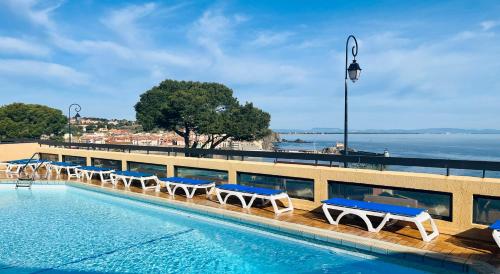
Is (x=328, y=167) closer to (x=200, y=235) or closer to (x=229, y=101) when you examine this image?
(x=200, y=235)

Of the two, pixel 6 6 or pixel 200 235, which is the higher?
pixel 6 6

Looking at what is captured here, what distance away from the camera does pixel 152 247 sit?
7.14 meters

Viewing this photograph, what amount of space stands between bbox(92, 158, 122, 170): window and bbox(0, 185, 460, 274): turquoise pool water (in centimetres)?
478

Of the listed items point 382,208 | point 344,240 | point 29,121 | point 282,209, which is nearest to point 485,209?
point 382,208

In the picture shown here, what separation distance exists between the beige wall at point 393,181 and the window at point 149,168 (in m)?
1.44

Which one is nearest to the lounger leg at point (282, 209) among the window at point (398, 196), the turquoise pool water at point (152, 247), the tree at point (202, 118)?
the turquoise pool water at point (152, 247)

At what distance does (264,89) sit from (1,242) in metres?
53.9

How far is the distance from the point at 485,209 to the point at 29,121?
4762cm

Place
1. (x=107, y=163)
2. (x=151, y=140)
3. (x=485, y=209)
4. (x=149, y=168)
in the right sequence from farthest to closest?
(x=151, y=140), (x=107, y=163), (x=149, y=168), (x=485, y=209)

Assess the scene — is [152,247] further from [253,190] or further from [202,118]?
[202,118]

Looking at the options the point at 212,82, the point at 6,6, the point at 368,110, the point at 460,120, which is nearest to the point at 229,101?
the point at 212,82

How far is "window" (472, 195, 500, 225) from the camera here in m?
6.46

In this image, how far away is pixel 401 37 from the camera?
24.8 meters

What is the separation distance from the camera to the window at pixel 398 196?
7060mm
